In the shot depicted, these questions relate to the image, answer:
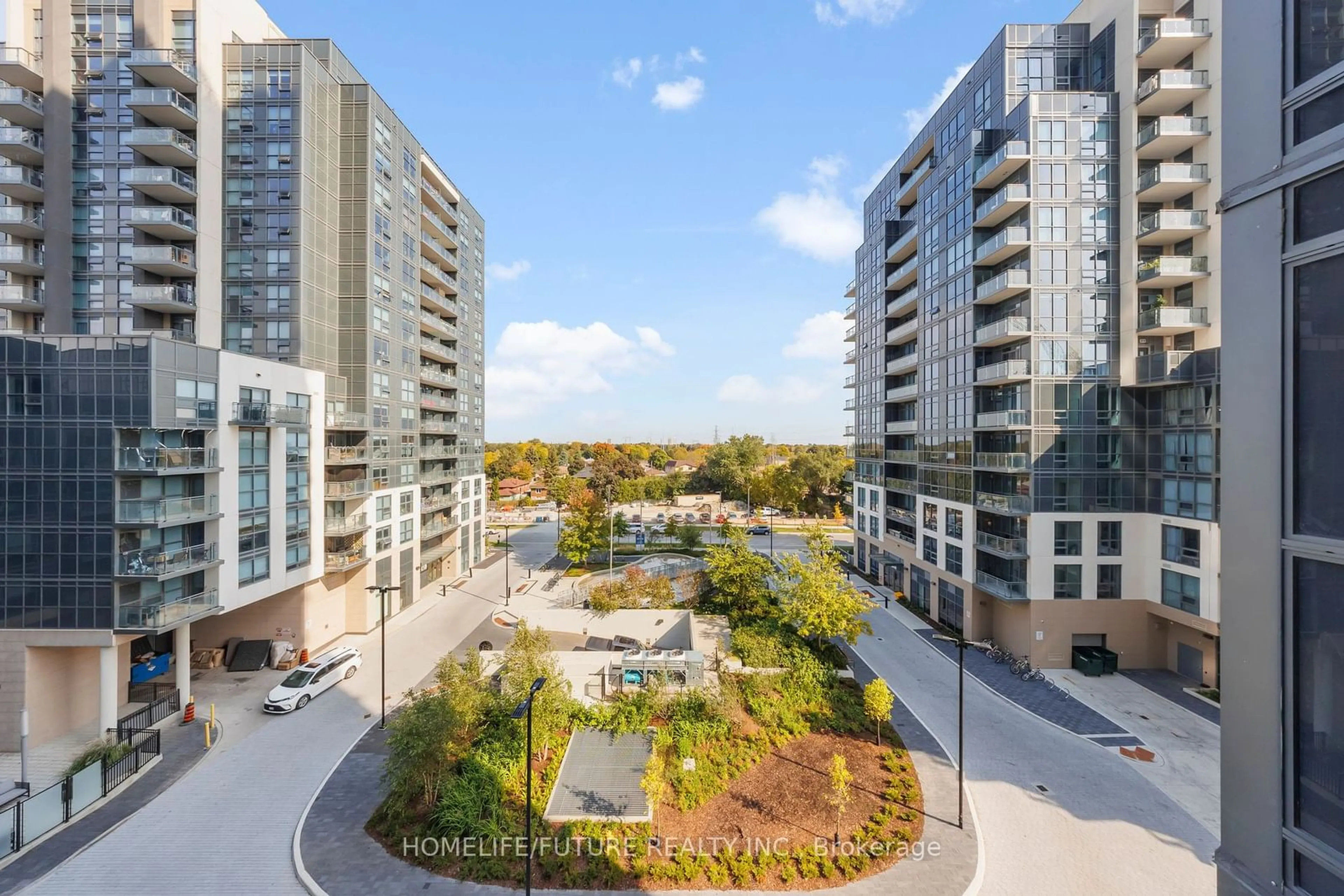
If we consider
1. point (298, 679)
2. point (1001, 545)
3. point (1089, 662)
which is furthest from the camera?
point (1001, 545)

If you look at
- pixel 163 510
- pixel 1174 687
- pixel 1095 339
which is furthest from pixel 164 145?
pixel 1174 687

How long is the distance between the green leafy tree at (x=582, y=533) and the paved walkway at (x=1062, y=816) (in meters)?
25.4

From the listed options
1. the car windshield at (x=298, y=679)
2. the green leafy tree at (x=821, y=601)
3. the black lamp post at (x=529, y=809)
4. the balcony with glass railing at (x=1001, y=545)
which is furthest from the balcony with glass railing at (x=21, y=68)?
the balcony with glass railing at (x=1001, y=545)

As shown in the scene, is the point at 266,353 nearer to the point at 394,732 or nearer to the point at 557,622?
the point at 557,622

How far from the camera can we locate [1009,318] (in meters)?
24.2

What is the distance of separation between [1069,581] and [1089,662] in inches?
126

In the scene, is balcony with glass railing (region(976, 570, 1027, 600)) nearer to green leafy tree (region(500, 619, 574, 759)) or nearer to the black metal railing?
green leafy tree (region(500, 619, 574, 759))

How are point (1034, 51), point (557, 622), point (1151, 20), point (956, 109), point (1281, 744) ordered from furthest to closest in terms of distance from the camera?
point (956, 109), point (557, 622), point (1034, 51), point (1151, 20), point (1281, 744)

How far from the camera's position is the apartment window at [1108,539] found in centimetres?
2375

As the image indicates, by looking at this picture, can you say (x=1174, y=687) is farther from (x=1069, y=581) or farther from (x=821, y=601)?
(x=821, y=601)

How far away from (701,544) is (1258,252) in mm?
47898

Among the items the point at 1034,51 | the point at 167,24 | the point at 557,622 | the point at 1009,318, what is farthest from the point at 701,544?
the point at 167,24

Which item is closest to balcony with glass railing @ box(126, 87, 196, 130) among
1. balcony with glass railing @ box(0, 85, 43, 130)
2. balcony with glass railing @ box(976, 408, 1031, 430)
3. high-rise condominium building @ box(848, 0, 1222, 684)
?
balcony with glass railing @ box(0, 85, 43, 130)

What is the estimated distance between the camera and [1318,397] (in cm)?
334
